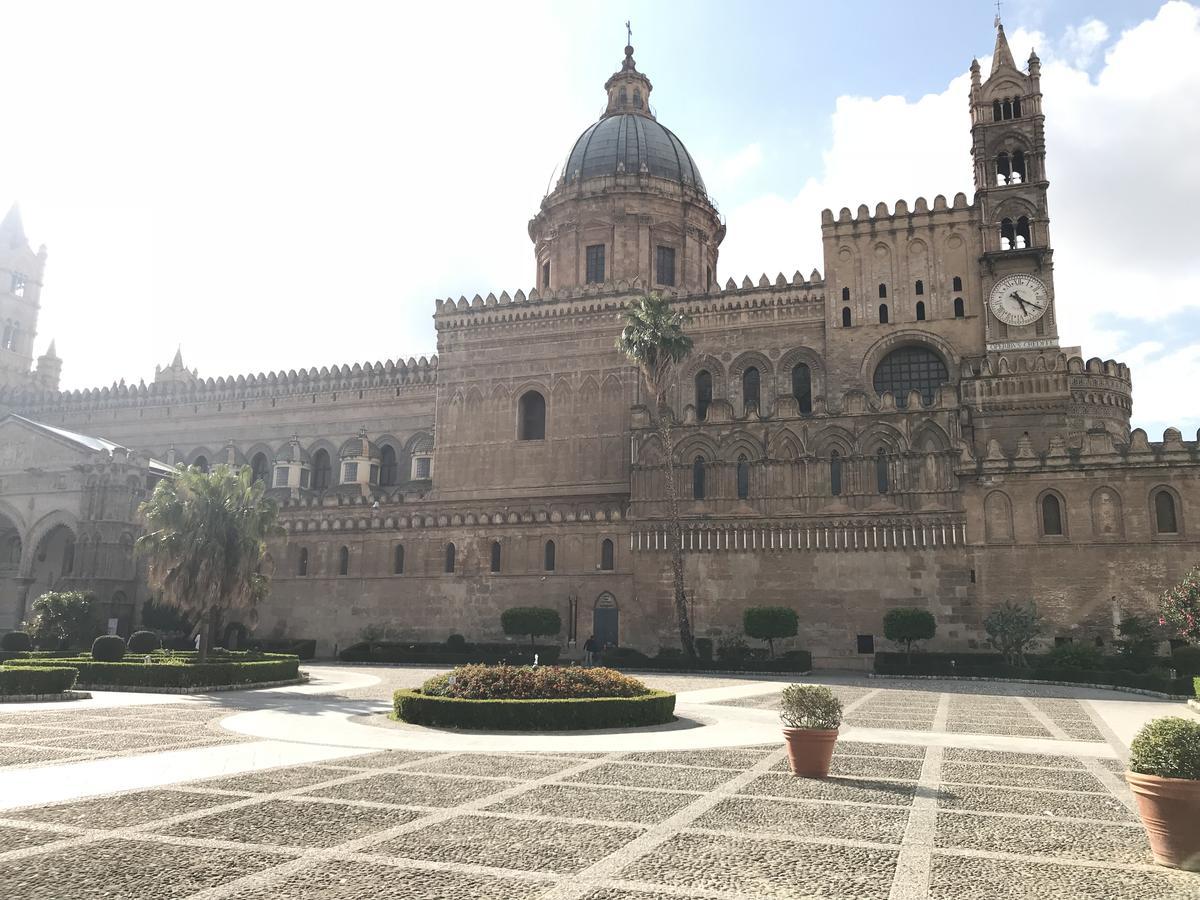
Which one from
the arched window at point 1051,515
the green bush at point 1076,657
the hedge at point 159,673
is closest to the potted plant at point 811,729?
the hedge at point 159,673

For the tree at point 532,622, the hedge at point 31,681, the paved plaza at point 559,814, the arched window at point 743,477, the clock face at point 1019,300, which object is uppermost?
the clock face at point 1019,300

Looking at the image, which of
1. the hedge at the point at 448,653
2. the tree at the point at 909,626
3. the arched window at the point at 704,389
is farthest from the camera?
the arched window at the point at 704,389

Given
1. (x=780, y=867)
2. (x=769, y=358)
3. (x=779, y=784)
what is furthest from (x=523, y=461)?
(x=780, y=867)

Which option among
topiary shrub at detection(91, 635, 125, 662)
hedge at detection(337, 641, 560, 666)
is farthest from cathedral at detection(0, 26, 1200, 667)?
topiary shrub at detection(91, 635, 125, 662)

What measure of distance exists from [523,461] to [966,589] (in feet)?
73.3

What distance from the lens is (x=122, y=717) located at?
62.5ft

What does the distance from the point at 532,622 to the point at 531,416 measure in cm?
1325

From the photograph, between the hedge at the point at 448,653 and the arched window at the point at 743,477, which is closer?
the hedge at the point at 448,653

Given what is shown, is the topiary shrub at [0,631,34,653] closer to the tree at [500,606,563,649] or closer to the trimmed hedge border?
the trimmed hedge border

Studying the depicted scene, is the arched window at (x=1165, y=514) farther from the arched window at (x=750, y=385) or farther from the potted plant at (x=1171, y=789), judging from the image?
the potted plant at (x=1171, y=789)

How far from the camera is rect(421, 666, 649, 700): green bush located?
18.5 m

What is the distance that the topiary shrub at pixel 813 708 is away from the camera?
12.5 meters

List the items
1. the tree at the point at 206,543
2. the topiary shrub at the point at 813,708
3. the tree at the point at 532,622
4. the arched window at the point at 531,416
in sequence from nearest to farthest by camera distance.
A: the topiary shrub at the point at 813,708 < the tree at the point at 206,543 < the tree at the point at 532,622 < the arched window at the point at 531,416

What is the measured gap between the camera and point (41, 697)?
22.6 meters
